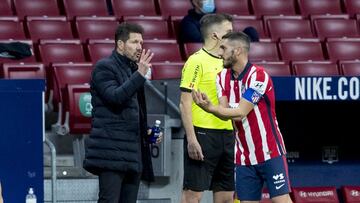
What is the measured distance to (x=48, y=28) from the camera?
12.8 metres

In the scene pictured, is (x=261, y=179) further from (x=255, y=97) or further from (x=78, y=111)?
(x=78, y=111)

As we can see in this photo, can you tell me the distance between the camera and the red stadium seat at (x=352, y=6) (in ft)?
47.8

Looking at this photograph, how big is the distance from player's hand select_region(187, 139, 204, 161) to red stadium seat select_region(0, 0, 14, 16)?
4.51 meters

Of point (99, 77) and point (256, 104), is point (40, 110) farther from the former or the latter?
point (256, 104)

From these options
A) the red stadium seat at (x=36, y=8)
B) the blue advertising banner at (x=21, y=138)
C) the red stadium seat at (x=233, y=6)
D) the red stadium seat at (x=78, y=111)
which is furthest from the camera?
the red stadium seat at (x=233, y=6)

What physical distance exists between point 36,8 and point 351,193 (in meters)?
3.98

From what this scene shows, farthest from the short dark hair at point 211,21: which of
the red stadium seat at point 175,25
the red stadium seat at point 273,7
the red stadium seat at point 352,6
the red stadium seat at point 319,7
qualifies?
the red stadium seat at point 352,6

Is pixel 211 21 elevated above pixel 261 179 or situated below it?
above

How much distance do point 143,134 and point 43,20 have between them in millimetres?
4237

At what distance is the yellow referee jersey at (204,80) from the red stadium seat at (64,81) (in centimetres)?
206

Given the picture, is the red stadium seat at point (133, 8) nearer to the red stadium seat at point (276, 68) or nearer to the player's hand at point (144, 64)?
the red stadium seat at point (276, 68)

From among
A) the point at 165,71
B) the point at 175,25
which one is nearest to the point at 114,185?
the point at 165,71

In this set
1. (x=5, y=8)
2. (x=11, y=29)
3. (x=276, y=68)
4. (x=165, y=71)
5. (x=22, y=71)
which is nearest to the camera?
(x=22, y=71)

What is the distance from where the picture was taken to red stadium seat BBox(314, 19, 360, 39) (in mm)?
13938
